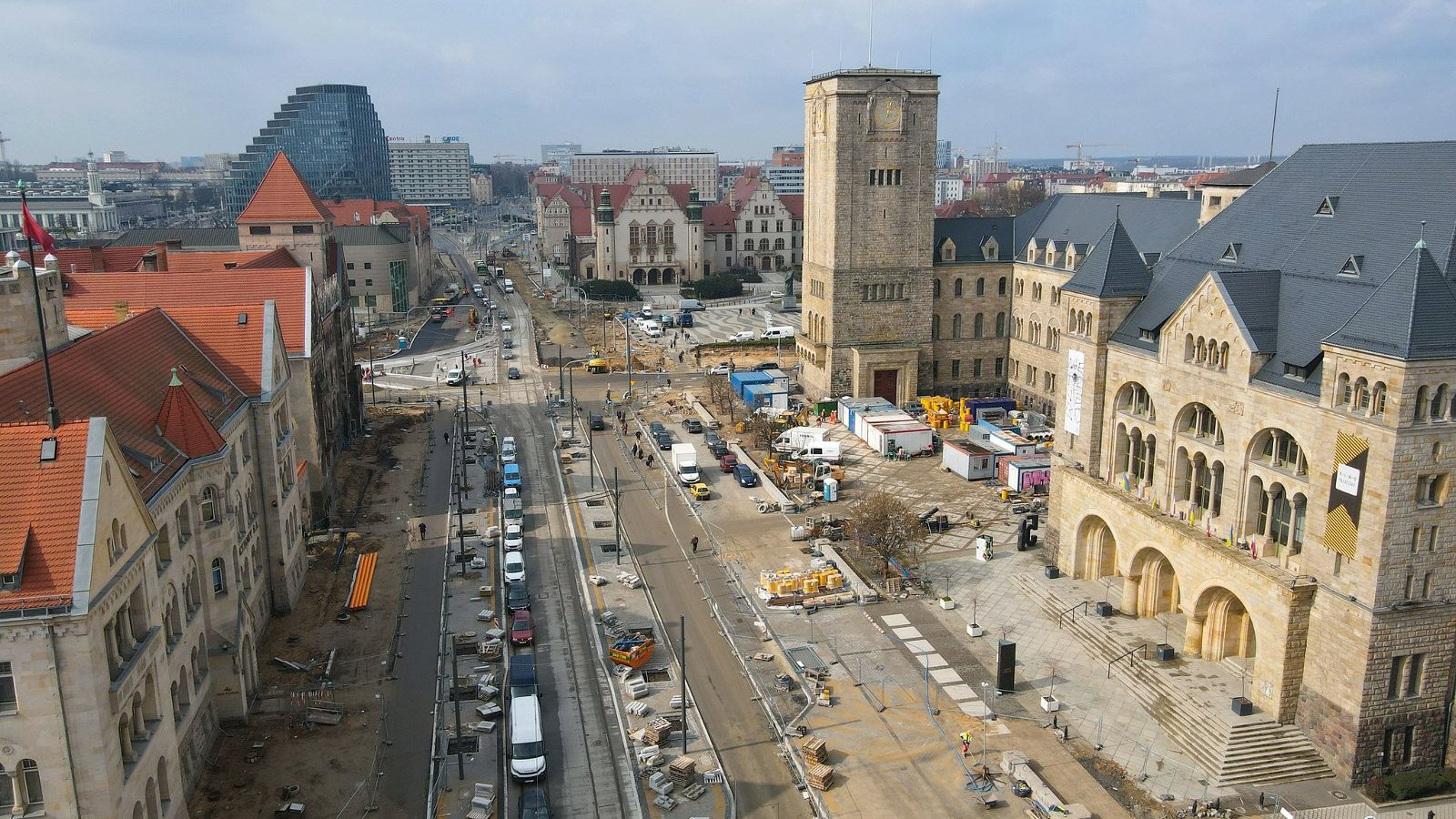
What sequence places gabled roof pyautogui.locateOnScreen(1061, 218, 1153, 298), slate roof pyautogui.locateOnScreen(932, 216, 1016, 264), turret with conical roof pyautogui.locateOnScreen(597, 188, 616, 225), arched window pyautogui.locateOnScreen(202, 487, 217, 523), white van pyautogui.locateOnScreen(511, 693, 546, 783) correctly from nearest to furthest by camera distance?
white van pyautogui.locateOnScreen(511, 693, 546, 783)
arched window pyautogui.locateOnScreen(202, 487, 217, 523)
gabled roof pyautogui.locateOnScreen(1061, 218, 1153, 298)
slate roof pyautogui.locateOnScreen(932, 216, 1016, 264)
turret with conical roof pyautogui.locateOnScreen(597, 188, 616, 225)

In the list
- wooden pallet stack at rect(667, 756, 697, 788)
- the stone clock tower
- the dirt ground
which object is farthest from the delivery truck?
wooden pallet stack at rect(667, 756, 697, 788)

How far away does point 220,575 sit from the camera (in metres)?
45.7

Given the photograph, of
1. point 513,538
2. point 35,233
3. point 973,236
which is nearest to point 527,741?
point 513,538

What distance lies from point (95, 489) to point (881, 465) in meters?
60.5

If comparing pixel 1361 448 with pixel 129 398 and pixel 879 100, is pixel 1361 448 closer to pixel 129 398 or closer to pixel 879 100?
pixel 129 398

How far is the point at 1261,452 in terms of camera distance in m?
46.3

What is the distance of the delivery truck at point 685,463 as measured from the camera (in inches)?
3073

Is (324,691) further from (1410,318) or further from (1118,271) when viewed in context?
(1410,318)

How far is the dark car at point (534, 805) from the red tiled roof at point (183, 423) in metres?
20.4

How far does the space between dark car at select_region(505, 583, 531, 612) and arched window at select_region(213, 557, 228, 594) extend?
15026mm

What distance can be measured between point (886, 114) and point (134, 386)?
66.0 m

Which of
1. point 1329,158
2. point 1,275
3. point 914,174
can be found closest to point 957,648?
point 1329,158

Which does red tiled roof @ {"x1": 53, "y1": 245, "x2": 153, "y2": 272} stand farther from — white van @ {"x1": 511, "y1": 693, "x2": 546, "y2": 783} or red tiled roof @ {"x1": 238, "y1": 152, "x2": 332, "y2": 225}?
white van @ {"x1": 511, "y1": 693, "x2": 546, "y2": 783}

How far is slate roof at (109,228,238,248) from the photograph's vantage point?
11938cm
